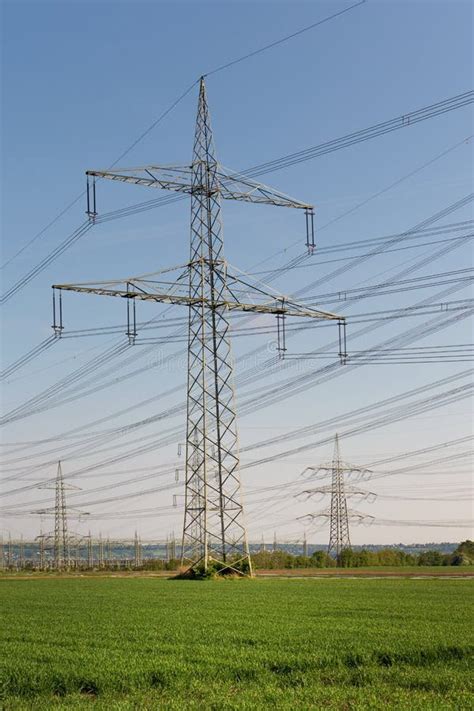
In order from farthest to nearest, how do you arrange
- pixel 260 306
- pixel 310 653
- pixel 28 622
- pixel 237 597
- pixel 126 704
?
pixel 260 306
pixel 237 597
pixel 28 622
pixel 310 653
pixel 126 704

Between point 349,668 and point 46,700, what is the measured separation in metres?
5.98

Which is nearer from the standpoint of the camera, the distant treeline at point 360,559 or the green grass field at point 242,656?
the green grass field at point 242,656

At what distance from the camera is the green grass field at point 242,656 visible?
14.9m

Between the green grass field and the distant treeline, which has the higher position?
the green grass field

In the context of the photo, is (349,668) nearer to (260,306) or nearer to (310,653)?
(310,653)

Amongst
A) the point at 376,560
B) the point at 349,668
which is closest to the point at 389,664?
the point at 349,668

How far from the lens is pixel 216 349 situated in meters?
53.3

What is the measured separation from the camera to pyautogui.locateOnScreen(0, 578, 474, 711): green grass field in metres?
14.9

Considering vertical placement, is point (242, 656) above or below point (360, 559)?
above

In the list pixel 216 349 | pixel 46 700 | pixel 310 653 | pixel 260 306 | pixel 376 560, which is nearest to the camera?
pixel 46 700

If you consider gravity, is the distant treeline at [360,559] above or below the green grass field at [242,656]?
below

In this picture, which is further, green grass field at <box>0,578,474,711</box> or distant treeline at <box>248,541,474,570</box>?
distant treeline at <box>248,541,474,570</box>

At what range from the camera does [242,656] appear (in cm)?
1877

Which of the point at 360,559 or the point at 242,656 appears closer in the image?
the point at 242,656
